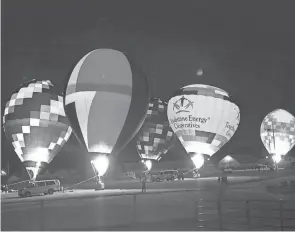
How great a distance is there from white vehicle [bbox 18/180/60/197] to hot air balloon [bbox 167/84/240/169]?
8.36m

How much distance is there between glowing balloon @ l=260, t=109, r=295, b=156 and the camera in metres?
42.2

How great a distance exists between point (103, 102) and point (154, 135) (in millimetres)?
14904

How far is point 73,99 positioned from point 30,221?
29.9ft

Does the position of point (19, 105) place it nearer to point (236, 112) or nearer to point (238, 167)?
point (236, 112)

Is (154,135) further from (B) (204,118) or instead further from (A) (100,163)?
(A) (100,163)

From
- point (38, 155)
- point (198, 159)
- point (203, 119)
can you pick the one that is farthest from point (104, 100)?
point (198, 159)

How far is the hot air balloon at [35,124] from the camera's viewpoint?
930 inches

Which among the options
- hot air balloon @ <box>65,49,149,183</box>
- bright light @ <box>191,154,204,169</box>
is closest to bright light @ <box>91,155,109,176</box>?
hot air balloon @ <box>65,49,149,183</box>

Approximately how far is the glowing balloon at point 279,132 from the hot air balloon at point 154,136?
13.6 metres

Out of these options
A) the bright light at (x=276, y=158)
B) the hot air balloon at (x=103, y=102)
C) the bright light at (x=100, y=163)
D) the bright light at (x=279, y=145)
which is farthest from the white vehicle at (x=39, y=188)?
the bright light at (x=276, y=158)

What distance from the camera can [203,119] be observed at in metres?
26.2

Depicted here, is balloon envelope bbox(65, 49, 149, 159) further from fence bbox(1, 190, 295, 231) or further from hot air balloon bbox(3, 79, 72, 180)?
hot air balloon bbox(3, 79, 72, 180)

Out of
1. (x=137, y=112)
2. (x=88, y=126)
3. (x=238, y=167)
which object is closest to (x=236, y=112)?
(x=137, y=112)

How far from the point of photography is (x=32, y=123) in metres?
23.8
